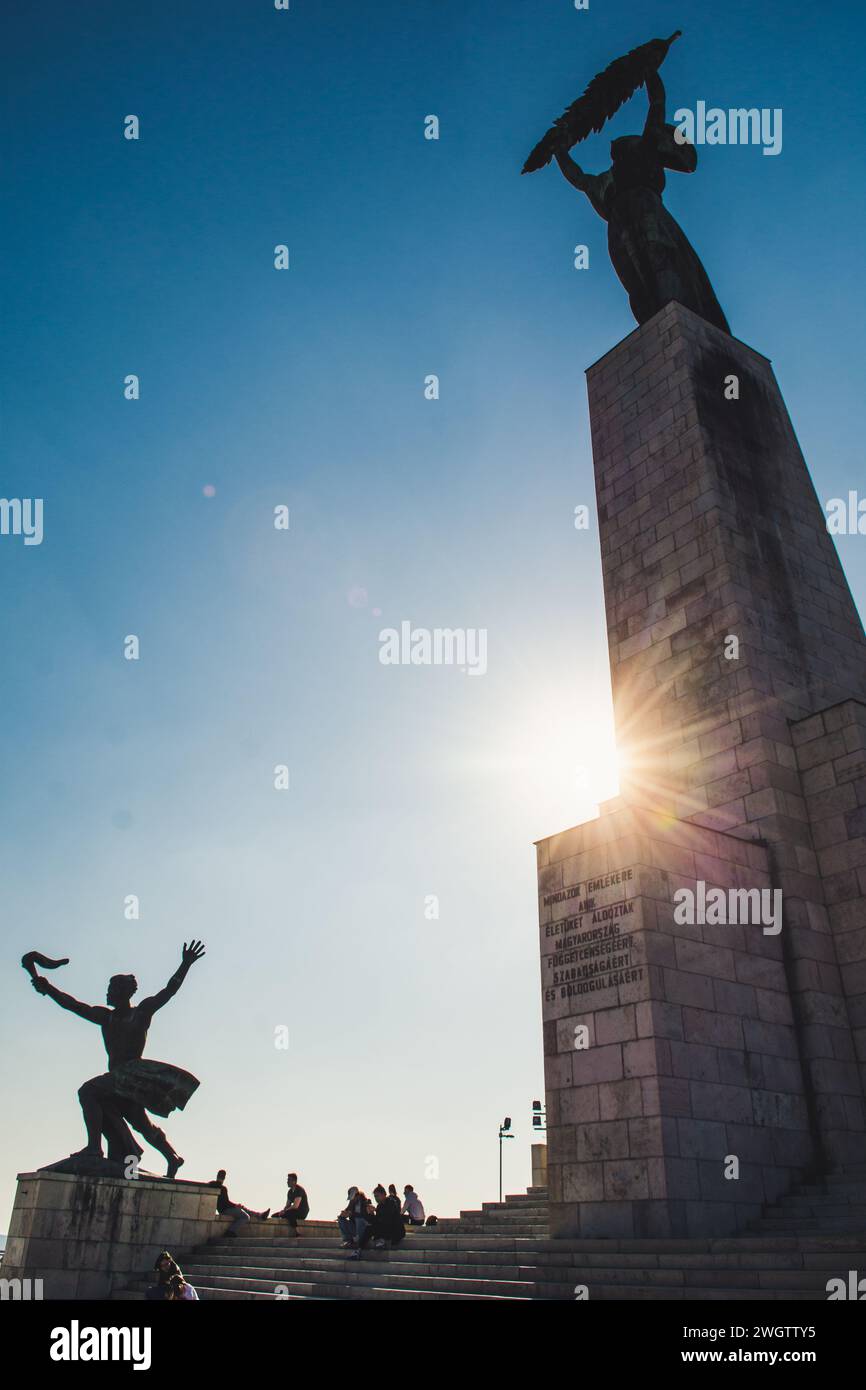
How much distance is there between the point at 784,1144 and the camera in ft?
Result: 40.8

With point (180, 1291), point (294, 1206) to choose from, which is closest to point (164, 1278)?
point (180, 1291)

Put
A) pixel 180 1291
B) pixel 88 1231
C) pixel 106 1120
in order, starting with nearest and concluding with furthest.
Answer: pixel 180 1291
pixel 88 1231
pixel 106 1120

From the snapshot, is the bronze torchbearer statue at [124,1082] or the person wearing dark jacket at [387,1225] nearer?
the person wearing dark jacket at [387,1225]

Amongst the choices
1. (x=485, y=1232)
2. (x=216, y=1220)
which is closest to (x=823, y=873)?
(x=485, y=1232)

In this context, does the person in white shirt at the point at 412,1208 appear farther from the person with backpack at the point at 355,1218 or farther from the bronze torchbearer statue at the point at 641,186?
the bronze torchbearer statue at the point at 641,186

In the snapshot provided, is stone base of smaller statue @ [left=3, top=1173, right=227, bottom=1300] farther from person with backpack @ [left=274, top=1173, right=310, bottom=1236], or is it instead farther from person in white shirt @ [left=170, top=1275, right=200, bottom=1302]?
person in white shirt @ [left=170, top=1275, right=200, bottom=1302]

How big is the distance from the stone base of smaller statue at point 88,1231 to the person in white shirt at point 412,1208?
3811 millimetres

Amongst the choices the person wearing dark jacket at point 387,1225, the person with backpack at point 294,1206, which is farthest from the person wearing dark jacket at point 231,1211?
the person wearing dark jacket at point 387,1225

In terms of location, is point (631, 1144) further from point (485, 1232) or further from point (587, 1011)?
point (485, 1232)

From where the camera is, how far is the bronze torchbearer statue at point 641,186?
22.1 m

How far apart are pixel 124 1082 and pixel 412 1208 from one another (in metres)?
5.71

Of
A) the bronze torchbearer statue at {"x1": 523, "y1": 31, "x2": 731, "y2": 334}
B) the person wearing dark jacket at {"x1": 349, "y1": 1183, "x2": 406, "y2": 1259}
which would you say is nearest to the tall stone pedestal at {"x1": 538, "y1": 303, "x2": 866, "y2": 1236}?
the bronze torchbearer statue at {"x1": 523, "y1": 31, "x2": 731, "y2": 334}

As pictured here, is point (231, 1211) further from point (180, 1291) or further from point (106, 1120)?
point (180, 1291)

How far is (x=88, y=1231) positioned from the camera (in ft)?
46.9
